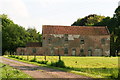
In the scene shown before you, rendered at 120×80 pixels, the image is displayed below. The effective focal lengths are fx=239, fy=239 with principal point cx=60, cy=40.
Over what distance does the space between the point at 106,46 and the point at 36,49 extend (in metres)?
18.6

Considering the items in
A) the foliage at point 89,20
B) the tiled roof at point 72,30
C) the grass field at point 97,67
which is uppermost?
the foliage at point 89,20

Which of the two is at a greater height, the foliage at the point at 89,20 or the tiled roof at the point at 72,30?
the foliage at the point at 89,20

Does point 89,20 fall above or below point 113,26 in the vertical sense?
above

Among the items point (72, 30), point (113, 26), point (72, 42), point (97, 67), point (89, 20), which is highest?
point (89, 20)

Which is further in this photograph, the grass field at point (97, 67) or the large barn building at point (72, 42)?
the large barn building at point (72, 42)

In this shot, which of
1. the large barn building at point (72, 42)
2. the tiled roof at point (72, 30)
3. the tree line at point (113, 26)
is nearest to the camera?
the tree line at point (113, 26)

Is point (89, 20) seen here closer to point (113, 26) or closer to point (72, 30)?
point (113, 26)

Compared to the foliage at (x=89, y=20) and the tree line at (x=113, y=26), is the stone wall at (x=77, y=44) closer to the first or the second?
the tree line at (x=113, y=26)

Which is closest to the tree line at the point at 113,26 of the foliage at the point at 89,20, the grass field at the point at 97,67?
the foliage at the point at 89,20

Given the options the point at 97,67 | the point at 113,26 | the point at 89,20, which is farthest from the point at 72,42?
the point at 97,67

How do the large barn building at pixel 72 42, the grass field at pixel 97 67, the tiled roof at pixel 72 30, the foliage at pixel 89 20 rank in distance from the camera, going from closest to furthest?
the grass field at pixel 97 67
the large barn building at pixel 72 42
the tiled roof at pixel 72 30
the foliage at pixel 89 20

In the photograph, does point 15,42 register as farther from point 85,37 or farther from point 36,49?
point 85,37

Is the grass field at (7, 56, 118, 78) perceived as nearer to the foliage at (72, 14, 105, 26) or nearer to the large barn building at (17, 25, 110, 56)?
the large barn building at (17, 25, 110, 56)

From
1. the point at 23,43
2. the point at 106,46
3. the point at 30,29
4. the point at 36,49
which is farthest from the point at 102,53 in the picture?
the point at 30,29
